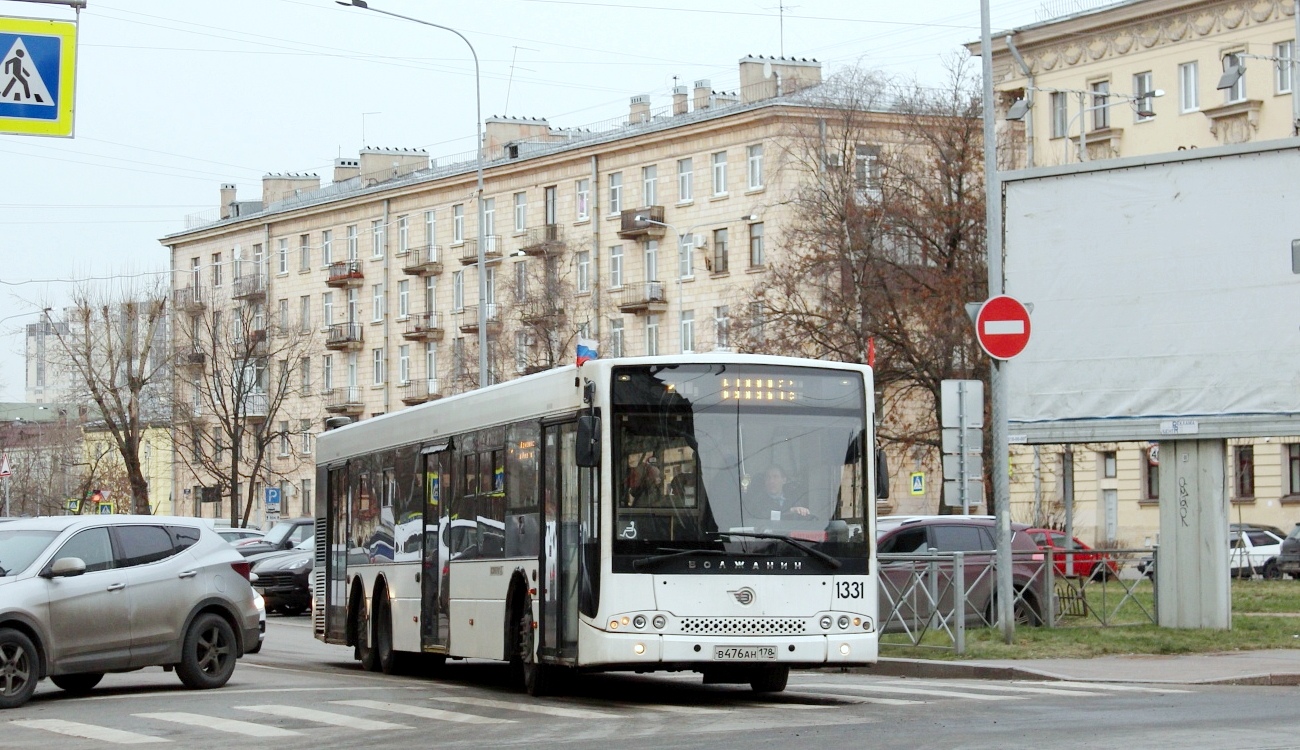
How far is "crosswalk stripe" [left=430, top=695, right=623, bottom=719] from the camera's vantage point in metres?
15.9

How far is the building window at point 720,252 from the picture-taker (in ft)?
244

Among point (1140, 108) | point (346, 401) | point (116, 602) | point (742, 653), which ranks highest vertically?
point (1140, 108)

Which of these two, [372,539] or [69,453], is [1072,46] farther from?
Answer: [69,453]

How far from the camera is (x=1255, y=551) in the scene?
5372 cm

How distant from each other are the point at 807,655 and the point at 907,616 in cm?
659

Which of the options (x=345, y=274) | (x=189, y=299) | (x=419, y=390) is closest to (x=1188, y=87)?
(x=419, y=390)

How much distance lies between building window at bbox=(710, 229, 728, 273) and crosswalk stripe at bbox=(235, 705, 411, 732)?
57.9 m

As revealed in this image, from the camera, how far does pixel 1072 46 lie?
65.7 meters

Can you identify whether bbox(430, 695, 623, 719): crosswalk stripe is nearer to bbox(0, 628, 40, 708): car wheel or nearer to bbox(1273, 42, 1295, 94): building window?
bbox(0, 628, 40, 708): car wheel

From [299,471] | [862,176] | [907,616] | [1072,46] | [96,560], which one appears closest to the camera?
[96,560]

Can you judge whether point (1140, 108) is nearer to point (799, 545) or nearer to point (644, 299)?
point (644, 299)

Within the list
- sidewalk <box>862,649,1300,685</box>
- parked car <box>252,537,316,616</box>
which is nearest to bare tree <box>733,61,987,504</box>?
parked car <box>252,537,316,616</box>

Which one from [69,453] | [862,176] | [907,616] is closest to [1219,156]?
[907,616]

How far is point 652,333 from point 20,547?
59.3 meters
